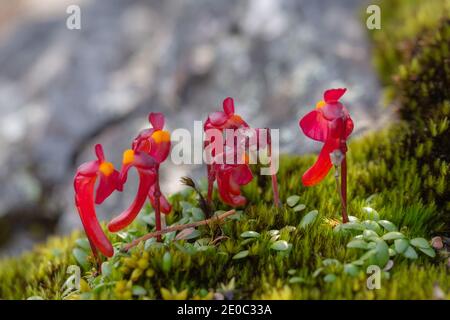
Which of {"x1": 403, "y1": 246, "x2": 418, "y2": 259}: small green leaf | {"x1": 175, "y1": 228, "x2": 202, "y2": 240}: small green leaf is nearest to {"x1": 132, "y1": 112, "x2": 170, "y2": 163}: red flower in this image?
{"x1": 175, "y1": 228, "x2": 202, "y2": 240}: small green leaf

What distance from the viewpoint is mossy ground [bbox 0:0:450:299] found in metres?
2.39

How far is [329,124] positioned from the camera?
255cm

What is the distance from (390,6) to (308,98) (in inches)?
56.1

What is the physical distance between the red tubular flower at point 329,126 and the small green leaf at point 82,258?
135 centimetres

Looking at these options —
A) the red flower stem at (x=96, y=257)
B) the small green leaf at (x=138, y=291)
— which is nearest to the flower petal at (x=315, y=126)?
the small green leaf at (x=138, y=291)

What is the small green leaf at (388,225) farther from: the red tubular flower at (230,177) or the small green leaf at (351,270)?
the red tubular flower at (230,177)

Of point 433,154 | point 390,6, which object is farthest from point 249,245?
point 390,6

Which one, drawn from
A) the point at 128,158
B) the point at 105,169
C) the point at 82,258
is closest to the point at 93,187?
the point at 105,169

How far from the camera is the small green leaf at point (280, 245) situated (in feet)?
8.24

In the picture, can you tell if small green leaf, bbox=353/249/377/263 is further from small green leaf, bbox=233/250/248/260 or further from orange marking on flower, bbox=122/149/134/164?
orange marking on flower, bbox=122/149/134/164

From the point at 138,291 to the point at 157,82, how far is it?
351 centimetres

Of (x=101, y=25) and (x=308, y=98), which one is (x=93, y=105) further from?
(x=308, y=98)

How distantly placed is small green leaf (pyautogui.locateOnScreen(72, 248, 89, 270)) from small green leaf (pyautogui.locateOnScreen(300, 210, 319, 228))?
1.19m

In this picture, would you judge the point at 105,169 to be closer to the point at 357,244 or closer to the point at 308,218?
the point at 308,218
